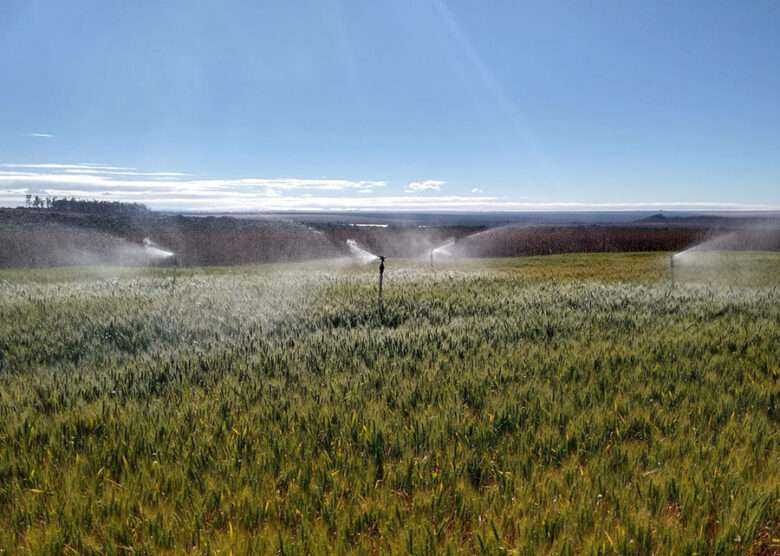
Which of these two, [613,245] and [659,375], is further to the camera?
[613,245]

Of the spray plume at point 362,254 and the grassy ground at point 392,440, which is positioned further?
the spray plume at point 362,254

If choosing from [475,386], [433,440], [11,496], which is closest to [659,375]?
[475,386]

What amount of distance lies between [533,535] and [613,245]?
81.2m

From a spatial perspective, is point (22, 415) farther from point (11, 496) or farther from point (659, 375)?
point (659, 375)

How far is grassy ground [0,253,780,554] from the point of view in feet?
10.7

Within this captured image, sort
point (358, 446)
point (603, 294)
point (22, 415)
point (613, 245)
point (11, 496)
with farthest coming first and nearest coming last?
1. point (613, 245)
2. point (603, 294)
3. point (22, 415)
4. point (358, 446)
5. point (11, 496)

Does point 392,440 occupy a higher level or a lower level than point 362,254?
lower

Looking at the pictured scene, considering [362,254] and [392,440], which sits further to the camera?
[362,254]

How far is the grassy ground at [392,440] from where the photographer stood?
3.25 metres

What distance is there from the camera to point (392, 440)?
447 cm

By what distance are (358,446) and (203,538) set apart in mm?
1601

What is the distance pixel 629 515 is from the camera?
3.30 m

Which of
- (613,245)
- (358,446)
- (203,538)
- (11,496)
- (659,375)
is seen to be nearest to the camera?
(203,538)

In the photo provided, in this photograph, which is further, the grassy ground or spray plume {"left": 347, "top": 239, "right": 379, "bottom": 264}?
spray plume {"left": 347, "top": 239, "right": 379, "bottom": 264}
